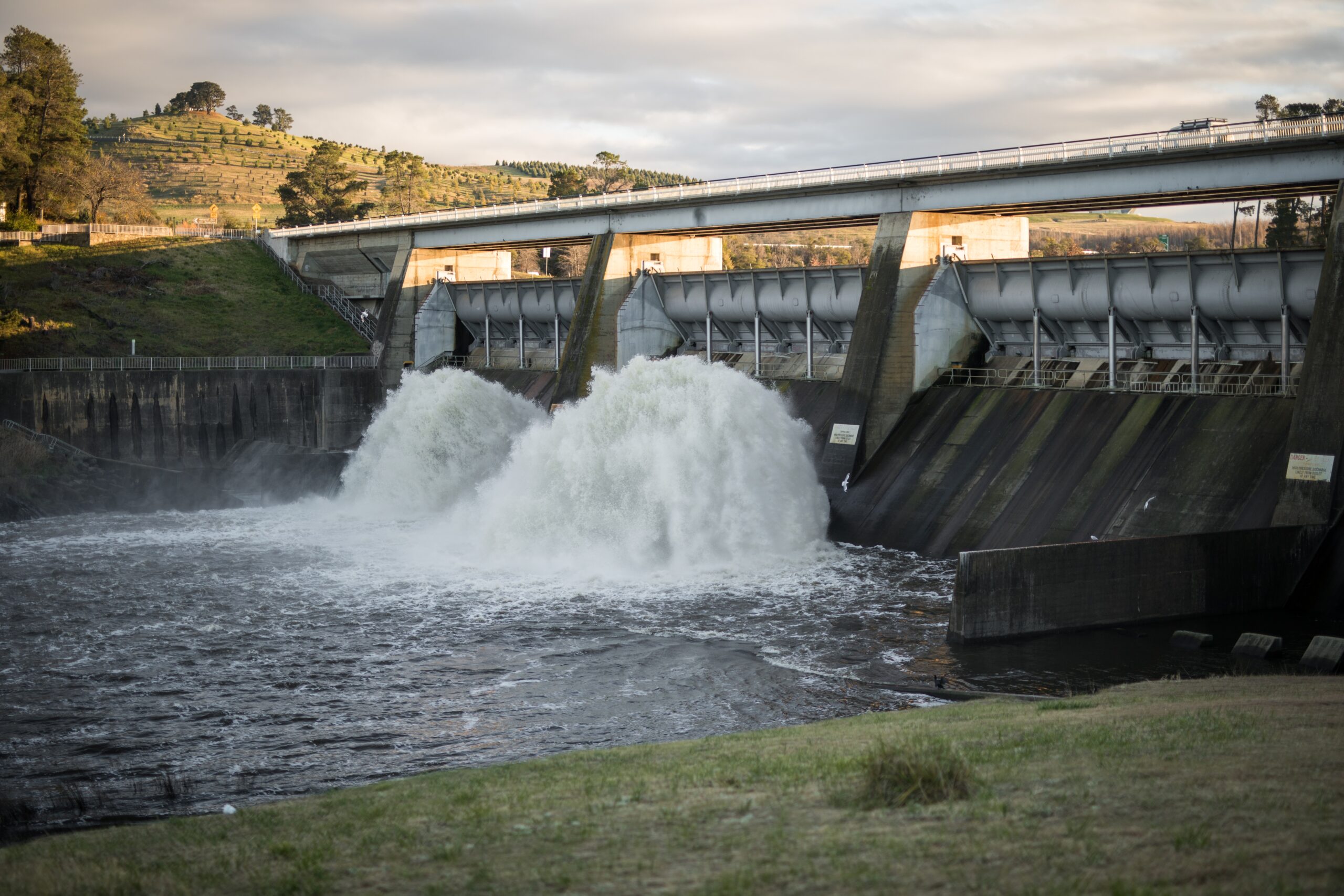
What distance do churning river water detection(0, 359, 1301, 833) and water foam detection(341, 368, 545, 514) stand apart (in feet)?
1.72

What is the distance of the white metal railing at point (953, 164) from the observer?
25.1 m

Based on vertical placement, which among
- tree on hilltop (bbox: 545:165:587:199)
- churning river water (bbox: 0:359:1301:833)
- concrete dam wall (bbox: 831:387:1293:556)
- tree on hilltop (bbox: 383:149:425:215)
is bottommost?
churning river water (bbox: 0:359:1301:833)

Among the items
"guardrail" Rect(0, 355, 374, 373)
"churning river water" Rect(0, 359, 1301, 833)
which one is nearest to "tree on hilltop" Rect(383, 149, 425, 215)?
"guardrail" Rect(0, 355, 374, 373)

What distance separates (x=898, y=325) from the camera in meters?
32.6

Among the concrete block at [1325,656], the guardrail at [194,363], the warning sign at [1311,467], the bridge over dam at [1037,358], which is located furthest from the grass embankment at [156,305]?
the concrete block at [1325,656]

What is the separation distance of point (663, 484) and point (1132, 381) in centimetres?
1214

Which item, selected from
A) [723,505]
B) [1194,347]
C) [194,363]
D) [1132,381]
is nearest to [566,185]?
[194,363]

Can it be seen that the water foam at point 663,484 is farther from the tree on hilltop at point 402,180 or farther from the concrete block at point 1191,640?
the tree on hilltop at point 402,180

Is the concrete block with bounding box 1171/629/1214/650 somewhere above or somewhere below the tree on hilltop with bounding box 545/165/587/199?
below

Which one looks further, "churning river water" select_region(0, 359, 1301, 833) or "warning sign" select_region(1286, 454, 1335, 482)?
"warning sign" select_region(1286, 454, 1335, 482)

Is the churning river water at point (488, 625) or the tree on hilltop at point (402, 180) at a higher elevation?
the tree on hilltop at point (402, 180)

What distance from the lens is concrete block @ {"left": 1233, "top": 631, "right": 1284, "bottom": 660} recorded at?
58.9 feet

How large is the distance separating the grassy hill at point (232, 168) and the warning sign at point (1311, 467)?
110050 millimetres

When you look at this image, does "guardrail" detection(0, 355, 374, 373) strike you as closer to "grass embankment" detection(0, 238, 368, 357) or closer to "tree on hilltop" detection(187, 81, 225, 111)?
"grass embankment" detection(0, 238, 368, 357)
